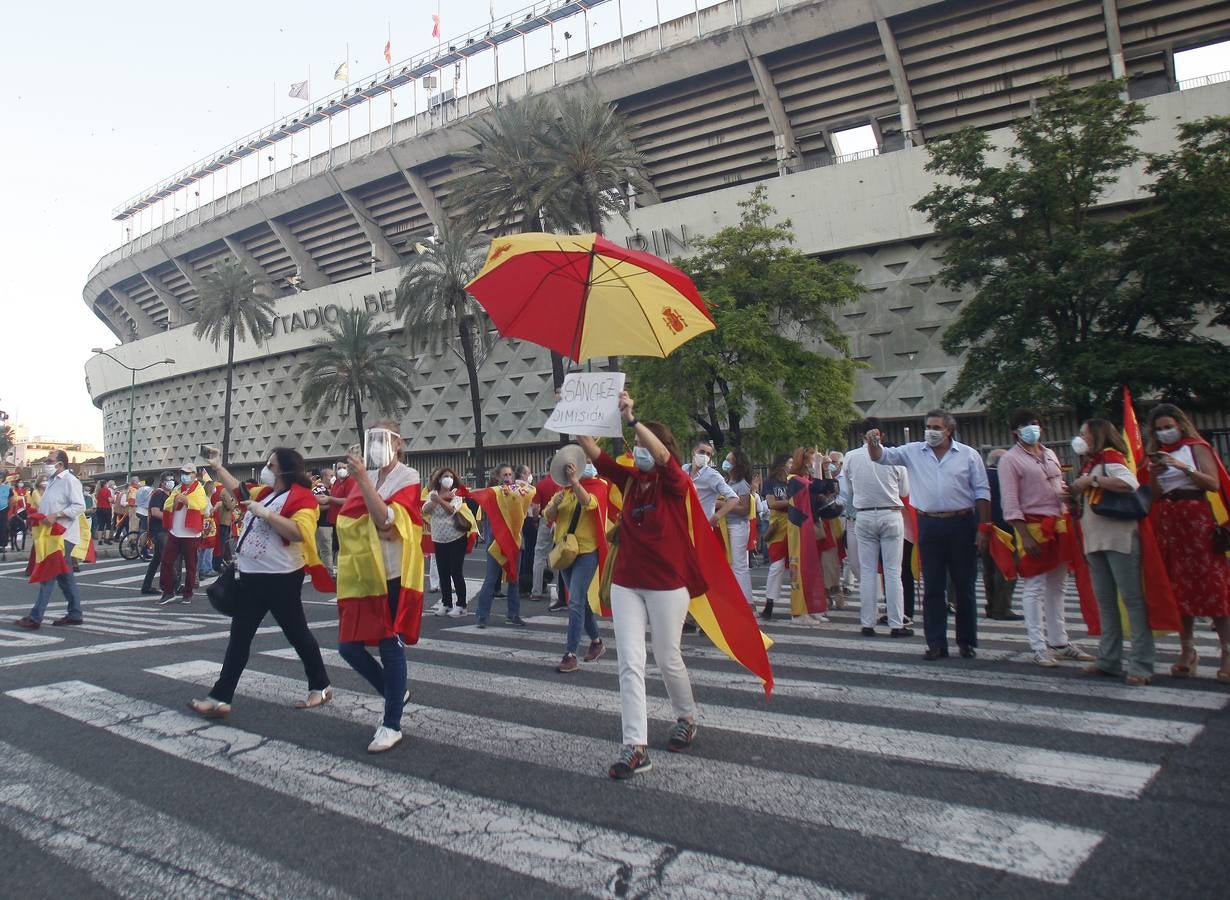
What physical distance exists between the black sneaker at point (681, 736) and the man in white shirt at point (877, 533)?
13.0 feet

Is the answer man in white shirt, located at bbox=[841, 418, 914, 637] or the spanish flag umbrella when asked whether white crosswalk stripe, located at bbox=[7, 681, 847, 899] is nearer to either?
the spanish flag umbrella

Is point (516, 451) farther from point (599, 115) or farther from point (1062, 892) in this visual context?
point (1062, 892)

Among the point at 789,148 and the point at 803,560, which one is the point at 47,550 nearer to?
the point at 803,560

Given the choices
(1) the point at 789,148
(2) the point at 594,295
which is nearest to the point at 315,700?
(2) the point at 594,295

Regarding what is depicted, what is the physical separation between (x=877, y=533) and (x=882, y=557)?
0.23 m

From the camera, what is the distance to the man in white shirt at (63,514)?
9.51 m

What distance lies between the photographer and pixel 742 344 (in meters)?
23.7

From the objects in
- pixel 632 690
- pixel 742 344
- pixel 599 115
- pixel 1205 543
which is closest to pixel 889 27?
pixel 599 115

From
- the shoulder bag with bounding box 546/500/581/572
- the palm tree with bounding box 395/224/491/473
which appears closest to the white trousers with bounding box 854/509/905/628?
the shoulder bag with bounding box 546/500/581/572

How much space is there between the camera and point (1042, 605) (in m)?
6.48

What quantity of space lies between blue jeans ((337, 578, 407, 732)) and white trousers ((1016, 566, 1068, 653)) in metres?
4.63

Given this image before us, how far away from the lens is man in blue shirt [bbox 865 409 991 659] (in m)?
6.59

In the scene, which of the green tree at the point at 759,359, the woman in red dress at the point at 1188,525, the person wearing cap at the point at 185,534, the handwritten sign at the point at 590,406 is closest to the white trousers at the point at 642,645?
the handwritten sign at the point at 590,406

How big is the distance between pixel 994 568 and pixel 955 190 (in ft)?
50.5
